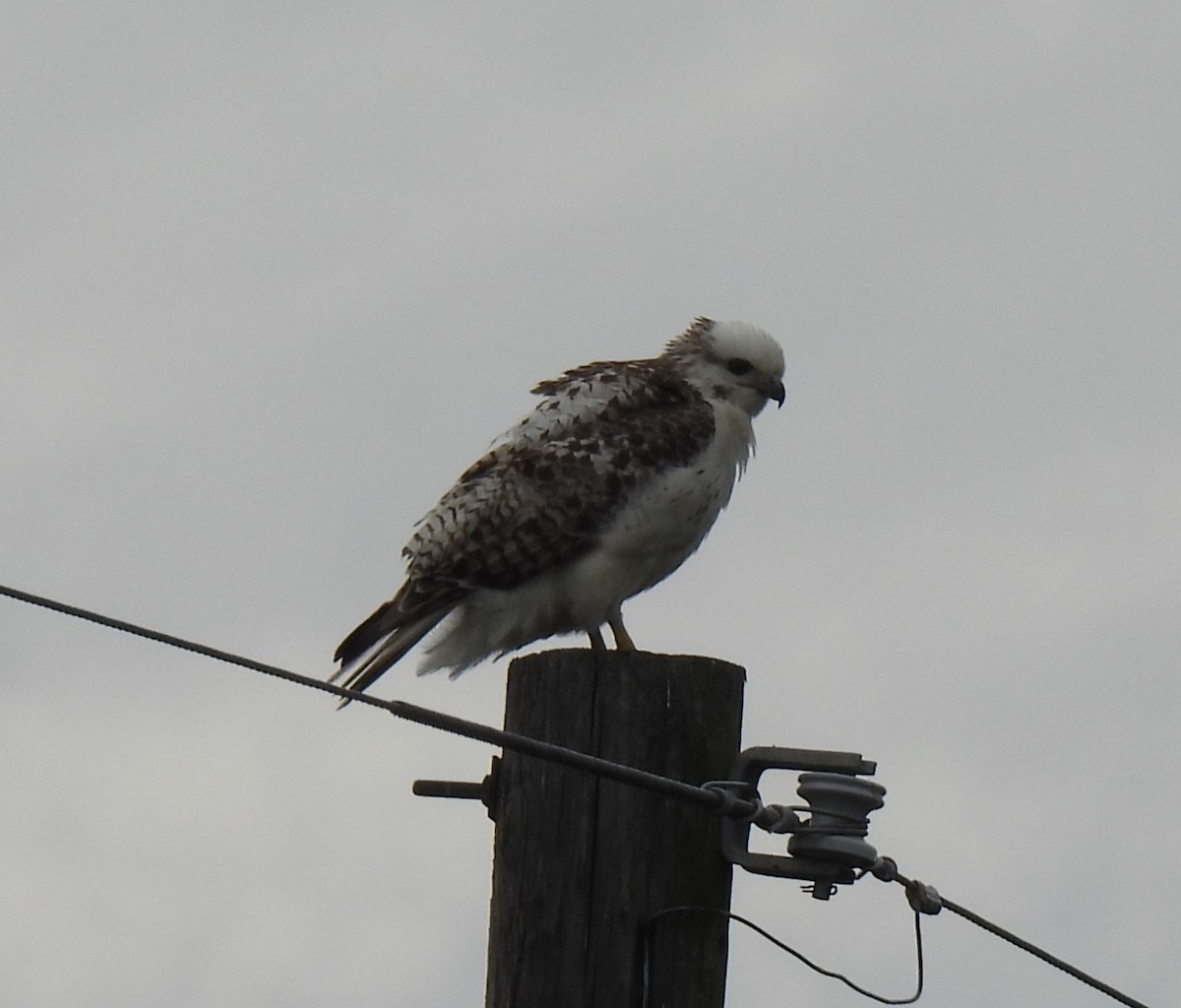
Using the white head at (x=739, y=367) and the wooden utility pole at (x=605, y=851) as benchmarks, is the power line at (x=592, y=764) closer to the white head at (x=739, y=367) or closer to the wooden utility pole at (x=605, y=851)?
the wooden utility pole at (x=605, y=851)

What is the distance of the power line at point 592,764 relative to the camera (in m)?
3.79

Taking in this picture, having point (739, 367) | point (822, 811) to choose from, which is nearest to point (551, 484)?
point (739, 367)

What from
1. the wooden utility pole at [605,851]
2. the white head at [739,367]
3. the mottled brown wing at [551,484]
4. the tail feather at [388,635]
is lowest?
the wooden utility pole at [605,851]

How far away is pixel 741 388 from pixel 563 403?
0.79 m

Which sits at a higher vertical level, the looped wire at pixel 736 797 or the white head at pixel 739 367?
the white head at pixel 739 367

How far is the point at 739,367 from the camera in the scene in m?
8.00

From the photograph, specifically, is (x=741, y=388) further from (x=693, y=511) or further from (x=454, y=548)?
(x=454, y=548)

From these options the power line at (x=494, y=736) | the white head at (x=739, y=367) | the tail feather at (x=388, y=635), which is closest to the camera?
the power line at (x=494, y=736)

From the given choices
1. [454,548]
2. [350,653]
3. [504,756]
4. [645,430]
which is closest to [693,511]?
[645,430]

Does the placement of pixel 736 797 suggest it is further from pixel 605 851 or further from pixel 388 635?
pixel 388 635

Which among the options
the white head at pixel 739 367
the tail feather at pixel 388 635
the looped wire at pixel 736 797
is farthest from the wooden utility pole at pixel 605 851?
the white head at pixel 739 367

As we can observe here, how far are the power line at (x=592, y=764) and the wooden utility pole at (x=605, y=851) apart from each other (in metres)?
0.07

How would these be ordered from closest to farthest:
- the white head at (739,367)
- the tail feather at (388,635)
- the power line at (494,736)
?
the power line at (494,736)
the tail feather at (388,635)
the white head at (739,367)

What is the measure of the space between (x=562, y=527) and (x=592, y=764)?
10.4 ft
